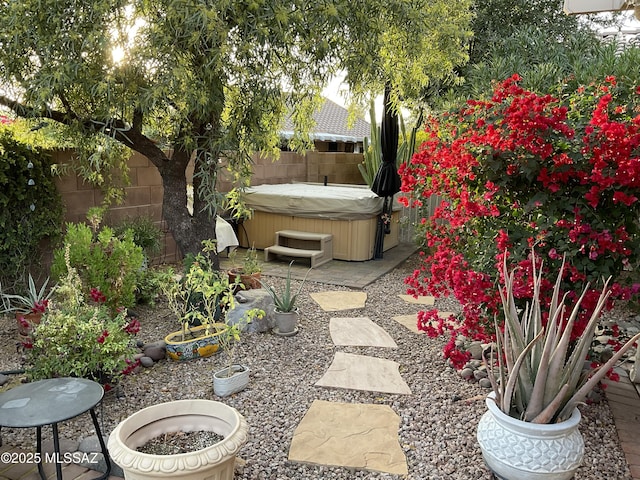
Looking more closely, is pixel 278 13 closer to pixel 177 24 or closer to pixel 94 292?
pixel 177 24

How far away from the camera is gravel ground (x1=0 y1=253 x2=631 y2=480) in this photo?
2.10 m

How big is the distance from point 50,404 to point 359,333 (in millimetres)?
2321

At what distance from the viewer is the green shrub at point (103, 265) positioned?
3504mm

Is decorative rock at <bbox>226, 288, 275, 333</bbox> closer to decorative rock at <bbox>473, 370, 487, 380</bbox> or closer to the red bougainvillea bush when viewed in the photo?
the red bougainvillea bush

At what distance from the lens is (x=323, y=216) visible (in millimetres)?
6109

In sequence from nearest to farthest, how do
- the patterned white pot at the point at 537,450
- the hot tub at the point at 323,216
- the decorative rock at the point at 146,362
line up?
the patterned white pot at the point at 537,450
the decorative rock at the point at 146,362
the hot tub at the point at 323,216

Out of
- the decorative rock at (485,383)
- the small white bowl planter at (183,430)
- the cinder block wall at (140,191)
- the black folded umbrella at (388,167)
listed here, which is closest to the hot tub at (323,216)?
the black folded umbrella at (388,167)

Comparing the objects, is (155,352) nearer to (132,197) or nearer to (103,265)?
(103,265)

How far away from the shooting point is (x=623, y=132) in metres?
2.09

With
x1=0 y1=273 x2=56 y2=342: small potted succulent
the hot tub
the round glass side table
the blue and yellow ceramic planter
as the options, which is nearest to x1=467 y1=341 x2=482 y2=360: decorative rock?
the blue and yellow ceramic planter

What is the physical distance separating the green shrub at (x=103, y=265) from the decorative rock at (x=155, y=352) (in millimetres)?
586

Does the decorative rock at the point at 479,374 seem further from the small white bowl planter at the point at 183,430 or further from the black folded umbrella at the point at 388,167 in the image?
the black folded umbrella at the point at 388,167

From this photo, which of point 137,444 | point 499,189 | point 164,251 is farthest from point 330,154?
point 137,444

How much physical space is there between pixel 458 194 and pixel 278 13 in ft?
4.86
